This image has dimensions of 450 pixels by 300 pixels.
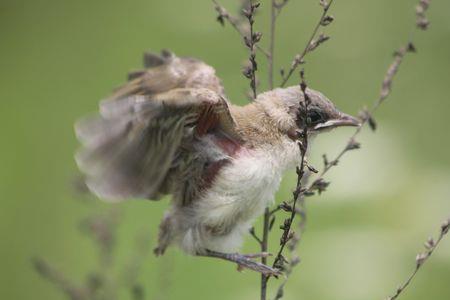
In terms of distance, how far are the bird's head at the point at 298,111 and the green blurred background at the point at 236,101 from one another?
18.4 inches

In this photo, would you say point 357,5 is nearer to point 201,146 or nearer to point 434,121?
point 434,121

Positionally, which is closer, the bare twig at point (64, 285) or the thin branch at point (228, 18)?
the thin branch at point (228, 18)


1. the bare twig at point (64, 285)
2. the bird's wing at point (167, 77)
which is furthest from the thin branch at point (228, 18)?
the bare twig at point (64, 285)

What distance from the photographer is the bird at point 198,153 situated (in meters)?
1.69

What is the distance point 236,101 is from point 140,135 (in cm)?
158

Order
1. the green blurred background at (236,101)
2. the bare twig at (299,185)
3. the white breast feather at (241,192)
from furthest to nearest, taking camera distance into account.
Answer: the green blurred background at (236,101) < the white breast feather at (241,192) < the bare twig at (299,185)

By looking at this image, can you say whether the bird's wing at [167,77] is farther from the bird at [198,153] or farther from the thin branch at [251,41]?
the thin branch at [251,41]

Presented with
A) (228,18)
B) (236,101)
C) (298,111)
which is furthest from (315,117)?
(236,101)

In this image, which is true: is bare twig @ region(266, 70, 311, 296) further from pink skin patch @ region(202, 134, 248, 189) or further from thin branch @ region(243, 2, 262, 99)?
pink skin patch @ region(202, 134, 248, 189)

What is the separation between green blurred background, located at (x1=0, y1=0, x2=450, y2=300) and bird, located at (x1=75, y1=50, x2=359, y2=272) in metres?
0.21

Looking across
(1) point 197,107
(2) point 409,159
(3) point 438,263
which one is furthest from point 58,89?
(1) point 197,107

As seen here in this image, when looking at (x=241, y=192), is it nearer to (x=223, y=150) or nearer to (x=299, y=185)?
(x=223, y=150)

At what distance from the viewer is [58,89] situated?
3.98m

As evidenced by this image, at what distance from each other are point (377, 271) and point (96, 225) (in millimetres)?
868
